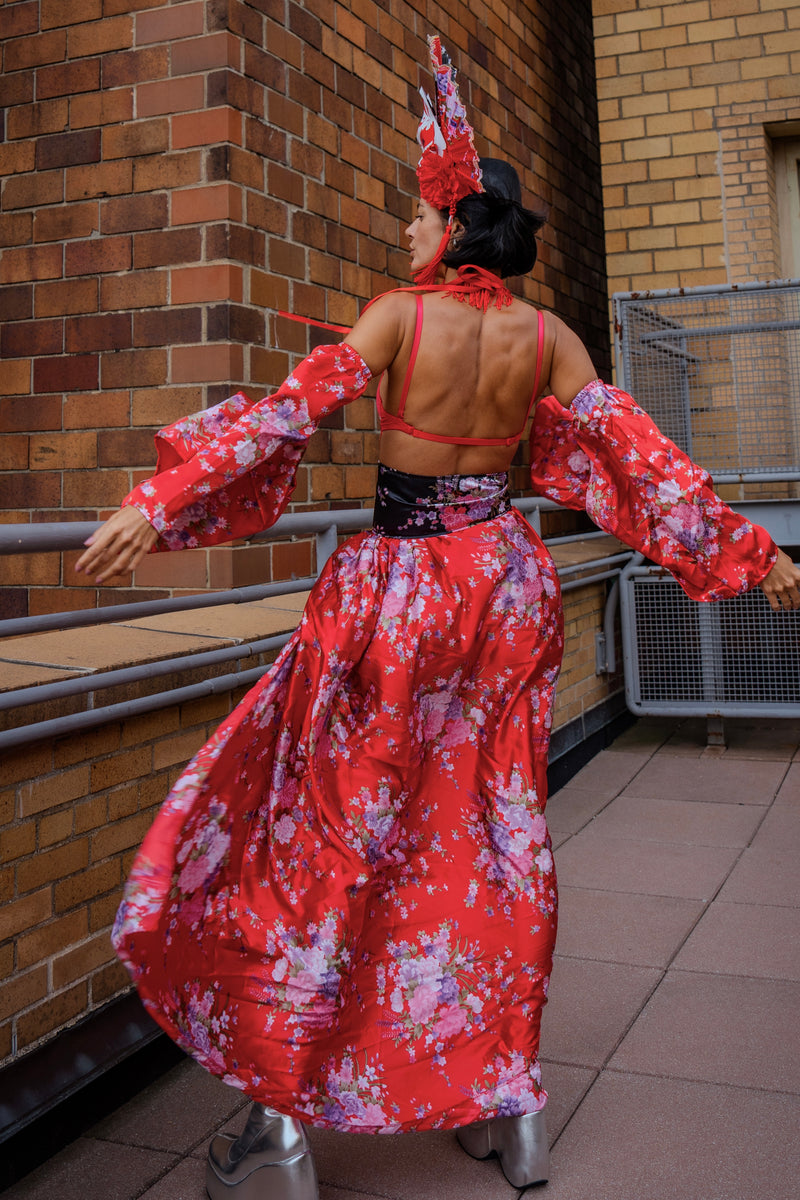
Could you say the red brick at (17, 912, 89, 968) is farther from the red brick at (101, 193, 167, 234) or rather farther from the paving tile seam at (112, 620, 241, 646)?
the red brick at (101, 193, 167, 234)

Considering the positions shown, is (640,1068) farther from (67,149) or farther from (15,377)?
(67,149)

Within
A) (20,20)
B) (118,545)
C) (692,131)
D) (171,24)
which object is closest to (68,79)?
(20,20)

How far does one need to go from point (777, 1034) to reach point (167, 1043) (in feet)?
4.60

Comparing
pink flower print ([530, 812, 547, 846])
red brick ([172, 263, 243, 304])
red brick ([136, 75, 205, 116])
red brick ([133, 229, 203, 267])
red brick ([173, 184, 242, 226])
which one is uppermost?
red brick ([136, 75, 205, 116])

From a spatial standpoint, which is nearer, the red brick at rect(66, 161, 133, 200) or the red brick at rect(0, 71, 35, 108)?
the red brick at rect(66, 161, 133, 200)

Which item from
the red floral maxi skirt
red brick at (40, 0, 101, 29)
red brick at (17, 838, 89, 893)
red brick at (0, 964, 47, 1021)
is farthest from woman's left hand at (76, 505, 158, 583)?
red brick at (40, 0, 101, 29)

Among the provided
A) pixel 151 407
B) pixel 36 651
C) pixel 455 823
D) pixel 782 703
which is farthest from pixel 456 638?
pixel 782 703

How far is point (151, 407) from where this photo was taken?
3.49m

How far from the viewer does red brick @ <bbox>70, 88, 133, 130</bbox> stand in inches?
139

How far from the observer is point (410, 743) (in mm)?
2092

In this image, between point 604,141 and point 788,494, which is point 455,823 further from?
point 604,141

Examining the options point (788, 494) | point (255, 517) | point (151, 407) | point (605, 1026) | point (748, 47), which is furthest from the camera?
point (748, 47)

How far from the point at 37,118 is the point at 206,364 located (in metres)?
1.06

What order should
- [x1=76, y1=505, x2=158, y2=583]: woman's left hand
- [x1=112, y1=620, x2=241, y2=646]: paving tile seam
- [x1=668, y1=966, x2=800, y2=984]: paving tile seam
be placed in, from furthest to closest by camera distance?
[x1=668, y1=966, x2=800, y2=984]: paving tile seam < [x1=112, y1=620, x2=241, y2=646]: paving tile seam < [x1=76, y1=505, x2=158, y2=583]: woman's left hand
